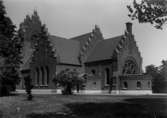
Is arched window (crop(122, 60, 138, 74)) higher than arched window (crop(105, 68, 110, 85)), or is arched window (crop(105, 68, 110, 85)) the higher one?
arched window (crop(122, 60, 138, 74))

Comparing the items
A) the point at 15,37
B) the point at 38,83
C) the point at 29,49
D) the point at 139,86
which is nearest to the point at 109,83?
the point at 139,86

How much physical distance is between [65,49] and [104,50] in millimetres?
9724

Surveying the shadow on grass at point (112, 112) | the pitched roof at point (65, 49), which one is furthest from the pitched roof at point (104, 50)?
the shadow on grass at point (112, 112)

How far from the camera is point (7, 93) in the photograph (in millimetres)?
36594

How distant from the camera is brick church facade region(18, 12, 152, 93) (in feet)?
169

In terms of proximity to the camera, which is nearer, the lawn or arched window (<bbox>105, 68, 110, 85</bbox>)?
the lawn

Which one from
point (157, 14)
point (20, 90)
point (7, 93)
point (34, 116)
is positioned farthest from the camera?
point (20, 90)

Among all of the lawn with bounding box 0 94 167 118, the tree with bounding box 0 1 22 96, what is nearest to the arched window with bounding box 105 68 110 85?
the tree with bounding box 0 1 22 96

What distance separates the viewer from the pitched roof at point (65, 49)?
5519 centimetres

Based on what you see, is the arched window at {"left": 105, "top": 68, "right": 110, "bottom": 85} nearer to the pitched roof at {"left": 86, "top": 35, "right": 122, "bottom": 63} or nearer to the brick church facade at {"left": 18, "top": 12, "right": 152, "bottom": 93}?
the brick church facade at {"left": 18, "top": 12, "right": 152, "bottom": 93}

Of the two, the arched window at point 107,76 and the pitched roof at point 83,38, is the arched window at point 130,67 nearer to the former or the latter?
the arched window at point 107,76

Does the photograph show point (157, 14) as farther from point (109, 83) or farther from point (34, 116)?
point (109, 83)

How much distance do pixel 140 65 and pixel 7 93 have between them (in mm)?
35230

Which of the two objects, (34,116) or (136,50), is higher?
(136,50)
